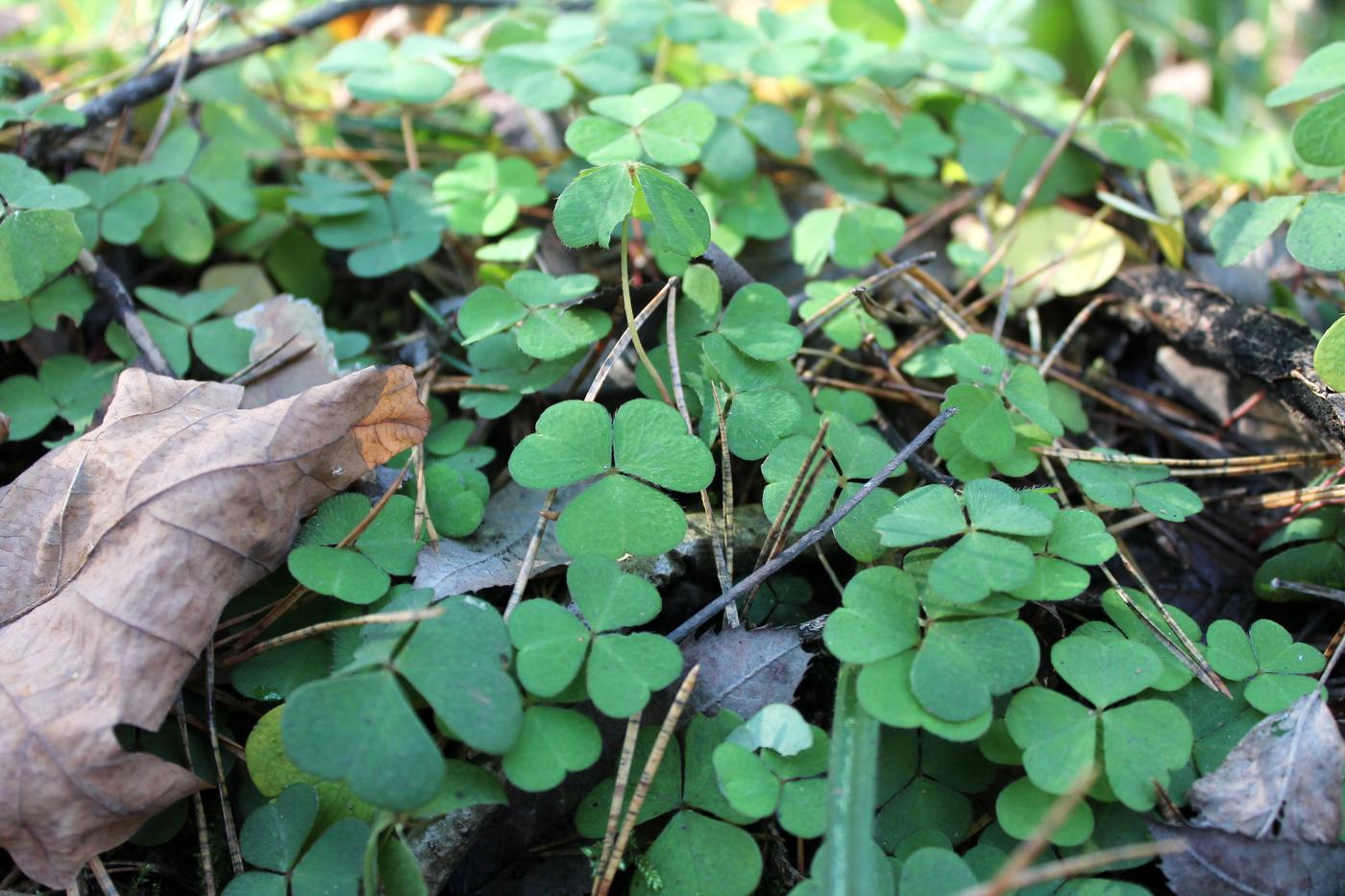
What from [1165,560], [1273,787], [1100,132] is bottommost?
[1165,560]

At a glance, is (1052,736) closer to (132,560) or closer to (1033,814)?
(1033,814)

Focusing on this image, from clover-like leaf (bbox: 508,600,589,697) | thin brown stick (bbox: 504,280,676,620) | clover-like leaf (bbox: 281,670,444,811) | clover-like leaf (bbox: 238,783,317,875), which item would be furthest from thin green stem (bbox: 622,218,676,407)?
clover-like leaf (bbox: 238,783,317,875)

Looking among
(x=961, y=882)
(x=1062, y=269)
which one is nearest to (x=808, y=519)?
(x=961, y=882)

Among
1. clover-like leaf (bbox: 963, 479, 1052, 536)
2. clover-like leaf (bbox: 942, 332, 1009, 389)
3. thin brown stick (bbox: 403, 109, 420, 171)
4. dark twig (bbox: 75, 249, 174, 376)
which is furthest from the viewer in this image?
thin brown stick (bbox: 403, 109, 420, 171)

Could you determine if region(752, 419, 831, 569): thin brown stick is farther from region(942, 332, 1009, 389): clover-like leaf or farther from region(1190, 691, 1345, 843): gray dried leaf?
region(1190, 691, 1345, 843): gray dried leaf

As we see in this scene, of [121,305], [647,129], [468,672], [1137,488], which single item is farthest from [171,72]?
[1137,488]

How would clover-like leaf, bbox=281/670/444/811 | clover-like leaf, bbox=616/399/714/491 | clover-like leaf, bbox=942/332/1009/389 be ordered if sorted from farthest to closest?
1. clover-like leaf, bbox=942/332/1009/389
2. clover-like leaf, bbox=616/399/714/491
3. clover-like leaf, bbox=281/670/444/811

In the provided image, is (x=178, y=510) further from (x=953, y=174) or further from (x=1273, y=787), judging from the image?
(x=953, y=174)
